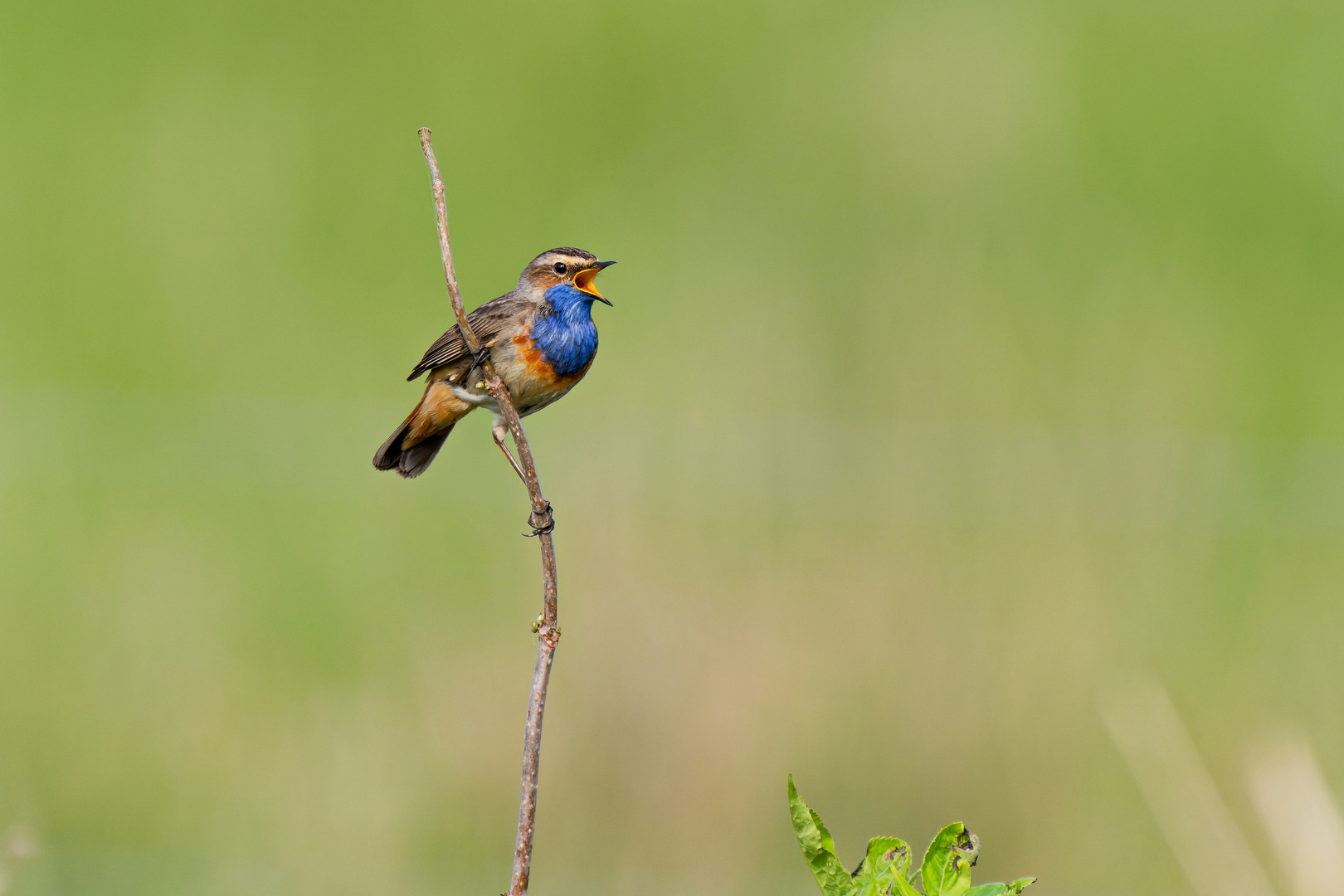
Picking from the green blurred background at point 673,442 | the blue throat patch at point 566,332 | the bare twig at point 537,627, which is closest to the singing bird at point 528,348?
the blue throat patch at point 566,332

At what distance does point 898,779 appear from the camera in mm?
4949

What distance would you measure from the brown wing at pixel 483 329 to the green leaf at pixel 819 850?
1.83 m

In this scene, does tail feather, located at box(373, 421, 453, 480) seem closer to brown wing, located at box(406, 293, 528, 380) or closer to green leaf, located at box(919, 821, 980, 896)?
brown wing, located at box(406, 293, 528, 380)

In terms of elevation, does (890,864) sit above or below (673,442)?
below

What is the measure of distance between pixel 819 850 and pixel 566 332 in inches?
68.0

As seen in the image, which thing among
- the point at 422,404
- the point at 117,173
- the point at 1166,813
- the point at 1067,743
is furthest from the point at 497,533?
the point at 117,173

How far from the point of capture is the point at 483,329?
9.68 ft

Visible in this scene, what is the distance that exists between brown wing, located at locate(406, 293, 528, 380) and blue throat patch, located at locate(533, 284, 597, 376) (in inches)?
3.9

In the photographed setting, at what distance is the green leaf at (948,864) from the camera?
1160mm

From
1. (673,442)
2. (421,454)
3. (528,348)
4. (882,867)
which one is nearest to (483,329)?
(528,348)

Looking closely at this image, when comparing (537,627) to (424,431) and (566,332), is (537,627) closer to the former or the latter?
(566,332)

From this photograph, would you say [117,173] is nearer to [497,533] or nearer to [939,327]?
[497,533]

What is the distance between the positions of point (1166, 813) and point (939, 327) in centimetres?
364

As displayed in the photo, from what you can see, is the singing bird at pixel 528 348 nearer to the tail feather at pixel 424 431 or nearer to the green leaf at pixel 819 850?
the tail feather at pixel 424 431
